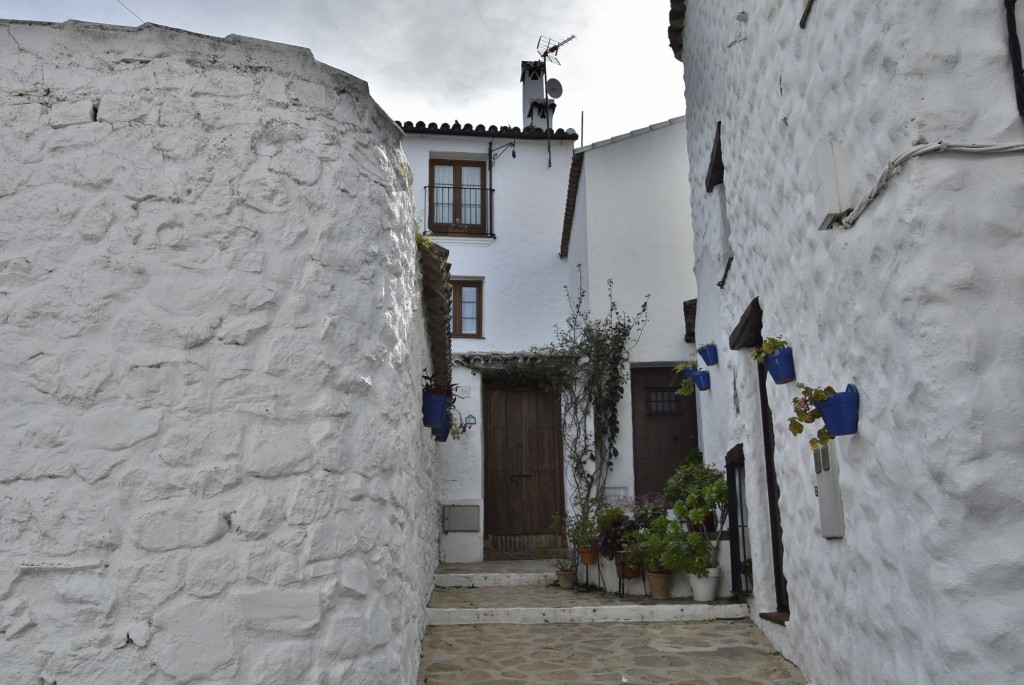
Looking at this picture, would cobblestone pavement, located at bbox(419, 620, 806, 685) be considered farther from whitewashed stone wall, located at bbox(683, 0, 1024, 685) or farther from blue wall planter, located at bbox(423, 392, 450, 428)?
blue wall planter, located at bbox(423, 392, 450, 428)

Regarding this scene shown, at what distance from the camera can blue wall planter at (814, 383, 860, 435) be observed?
331cm

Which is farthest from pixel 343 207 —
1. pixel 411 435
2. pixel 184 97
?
pixel 411 435

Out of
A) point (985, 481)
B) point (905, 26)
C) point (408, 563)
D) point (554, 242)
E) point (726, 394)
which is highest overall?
point (554, 242)

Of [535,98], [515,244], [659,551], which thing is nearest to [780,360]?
[659,551]

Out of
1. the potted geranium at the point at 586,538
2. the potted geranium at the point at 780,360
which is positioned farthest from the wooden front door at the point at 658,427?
the potted geranium at the point at 780,360

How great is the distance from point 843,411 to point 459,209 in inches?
397

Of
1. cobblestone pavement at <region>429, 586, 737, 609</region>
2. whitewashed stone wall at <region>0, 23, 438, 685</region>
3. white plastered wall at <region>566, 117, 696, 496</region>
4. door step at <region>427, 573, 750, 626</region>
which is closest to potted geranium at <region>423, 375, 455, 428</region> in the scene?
whitewashed stone wall at <region>0, 23, 438, 685</region>

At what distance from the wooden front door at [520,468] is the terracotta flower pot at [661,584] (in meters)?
4.19

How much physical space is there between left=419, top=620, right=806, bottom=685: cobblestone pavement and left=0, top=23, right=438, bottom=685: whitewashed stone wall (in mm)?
1202

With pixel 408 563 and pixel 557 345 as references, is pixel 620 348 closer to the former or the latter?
pixel 557 345

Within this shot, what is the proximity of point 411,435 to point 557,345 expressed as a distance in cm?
755

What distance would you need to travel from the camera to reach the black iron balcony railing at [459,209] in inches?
503

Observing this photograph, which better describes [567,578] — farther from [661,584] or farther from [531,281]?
[531,281]

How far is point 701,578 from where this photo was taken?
631 cm
